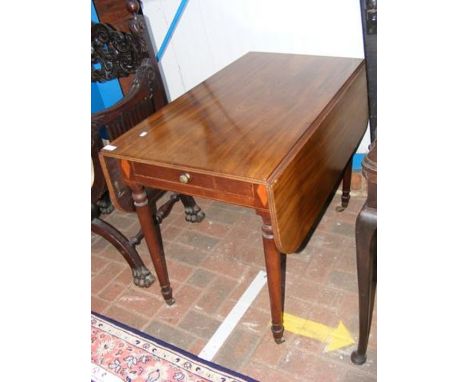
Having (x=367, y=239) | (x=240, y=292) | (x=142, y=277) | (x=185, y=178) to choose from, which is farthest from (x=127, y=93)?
(x=367, y=239)

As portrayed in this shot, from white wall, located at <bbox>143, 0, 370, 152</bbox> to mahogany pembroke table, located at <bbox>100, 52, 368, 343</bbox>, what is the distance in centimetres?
33

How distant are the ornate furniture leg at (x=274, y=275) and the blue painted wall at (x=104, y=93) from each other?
217cm

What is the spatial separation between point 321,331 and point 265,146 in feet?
2.82

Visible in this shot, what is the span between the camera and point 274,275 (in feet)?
4.91

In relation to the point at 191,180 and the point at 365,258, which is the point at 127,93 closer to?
the point at 191,180

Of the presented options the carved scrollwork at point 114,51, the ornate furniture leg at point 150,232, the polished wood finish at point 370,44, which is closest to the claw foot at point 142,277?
the ornate furniture leg at point 150,232

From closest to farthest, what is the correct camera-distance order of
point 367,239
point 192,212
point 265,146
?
point 367,239, point 265,146, point 192,212

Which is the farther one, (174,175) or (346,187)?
(346,187)

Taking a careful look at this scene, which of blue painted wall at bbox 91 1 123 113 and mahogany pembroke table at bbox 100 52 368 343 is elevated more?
mahogany pembroke table at bbox 100 52 368 343

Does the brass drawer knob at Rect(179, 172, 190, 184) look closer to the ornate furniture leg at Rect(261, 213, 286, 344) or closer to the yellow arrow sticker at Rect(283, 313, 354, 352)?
the ornate furniture leg at Rect(261, 213, 286, 344)

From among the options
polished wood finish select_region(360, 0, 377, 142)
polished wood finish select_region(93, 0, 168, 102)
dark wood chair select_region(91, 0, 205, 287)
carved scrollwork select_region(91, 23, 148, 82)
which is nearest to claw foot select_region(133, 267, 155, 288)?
dark wood chair select_region(91, 0, 205, 287)

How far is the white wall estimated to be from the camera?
2.16 meters
